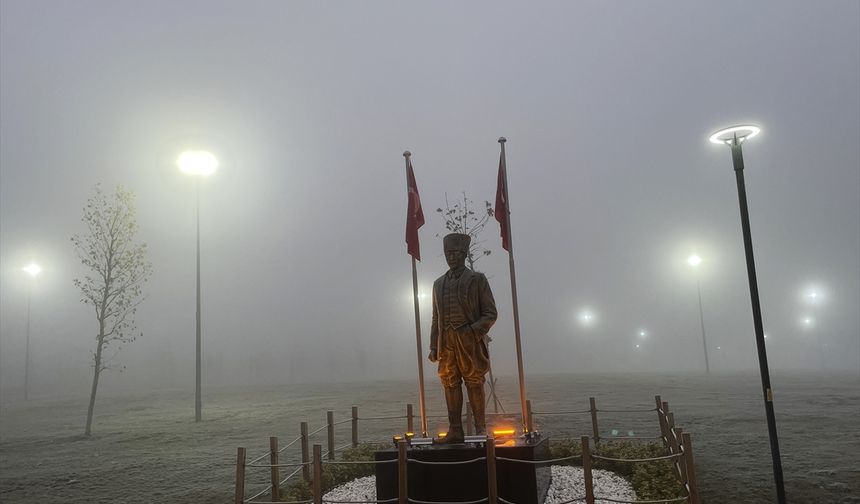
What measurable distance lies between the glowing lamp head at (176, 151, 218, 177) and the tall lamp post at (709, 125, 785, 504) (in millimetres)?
17549

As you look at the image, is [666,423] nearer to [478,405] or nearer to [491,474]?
[478,405]

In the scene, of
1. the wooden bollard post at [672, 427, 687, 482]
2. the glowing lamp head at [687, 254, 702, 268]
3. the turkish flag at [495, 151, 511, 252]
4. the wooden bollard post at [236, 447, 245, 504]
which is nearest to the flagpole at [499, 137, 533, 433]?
the turkish flag at [495, 151, 511, 252]

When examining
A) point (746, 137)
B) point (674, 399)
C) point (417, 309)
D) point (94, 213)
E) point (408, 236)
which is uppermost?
point (94, 213)

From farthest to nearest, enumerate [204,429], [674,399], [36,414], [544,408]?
[36,414] → [674,399] → [544,408] → [204,429]

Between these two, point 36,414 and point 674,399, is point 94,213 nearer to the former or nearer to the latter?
point 36,414

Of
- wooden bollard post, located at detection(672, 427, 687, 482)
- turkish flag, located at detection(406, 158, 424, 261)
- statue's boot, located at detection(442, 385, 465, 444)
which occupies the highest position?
turkish flag, located at detection(406, 158, 424, 261)

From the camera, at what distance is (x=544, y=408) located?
2244cm

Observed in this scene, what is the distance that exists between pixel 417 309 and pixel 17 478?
1201cm

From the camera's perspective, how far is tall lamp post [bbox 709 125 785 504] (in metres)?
8.96

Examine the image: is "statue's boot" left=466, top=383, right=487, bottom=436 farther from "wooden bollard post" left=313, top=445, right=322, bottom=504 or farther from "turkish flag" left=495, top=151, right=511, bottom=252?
"turkish flag" left=495, top=151, right=511, bottom=252

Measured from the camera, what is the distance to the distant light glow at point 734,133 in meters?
9.60

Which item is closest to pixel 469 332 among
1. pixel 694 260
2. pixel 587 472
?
pixel 587 472

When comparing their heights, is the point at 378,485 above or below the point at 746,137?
below

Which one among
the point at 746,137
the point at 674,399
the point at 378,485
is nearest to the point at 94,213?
the point at 378,485
